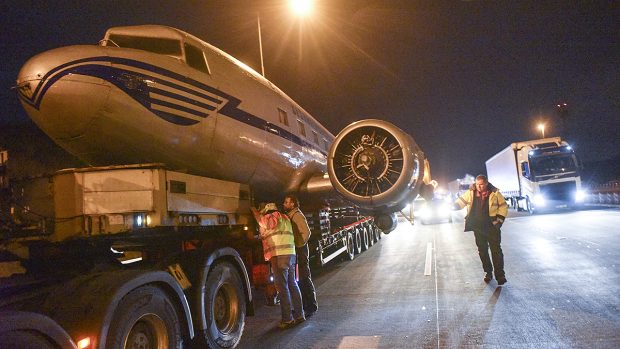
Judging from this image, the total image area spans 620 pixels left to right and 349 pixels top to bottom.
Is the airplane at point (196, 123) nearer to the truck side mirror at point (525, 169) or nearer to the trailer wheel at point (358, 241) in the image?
the trailer wheel at point (358, 241)

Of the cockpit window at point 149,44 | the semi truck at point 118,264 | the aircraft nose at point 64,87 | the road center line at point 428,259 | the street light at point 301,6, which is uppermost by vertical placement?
the street light at point 301,6

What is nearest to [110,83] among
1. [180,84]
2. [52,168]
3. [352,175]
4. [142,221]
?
[180,84]

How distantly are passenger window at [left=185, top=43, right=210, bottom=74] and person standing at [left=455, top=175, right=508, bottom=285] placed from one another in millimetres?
5301

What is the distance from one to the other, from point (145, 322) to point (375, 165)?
4556 millimetres

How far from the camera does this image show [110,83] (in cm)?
466

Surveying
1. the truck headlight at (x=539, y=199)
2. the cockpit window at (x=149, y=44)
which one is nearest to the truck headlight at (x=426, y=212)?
the truck headlight at (x=539, y=199)

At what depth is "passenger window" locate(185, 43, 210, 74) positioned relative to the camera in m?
5.80

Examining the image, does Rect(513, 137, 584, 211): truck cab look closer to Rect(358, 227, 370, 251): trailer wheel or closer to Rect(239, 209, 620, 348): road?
Rect(358, 227, 370, 251): trailer wheel

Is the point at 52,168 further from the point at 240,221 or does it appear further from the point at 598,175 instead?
the point at 598,175

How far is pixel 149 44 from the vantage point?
5.77 m

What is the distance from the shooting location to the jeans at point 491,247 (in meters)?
8.10

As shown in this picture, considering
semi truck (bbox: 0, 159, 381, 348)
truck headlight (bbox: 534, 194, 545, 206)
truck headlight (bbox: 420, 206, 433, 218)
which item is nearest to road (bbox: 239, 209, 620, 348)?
→ semi truck (bbox: 0, 159, 381, 348)

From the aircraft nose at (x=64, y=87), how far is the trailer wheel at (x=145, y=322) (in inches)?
71.3

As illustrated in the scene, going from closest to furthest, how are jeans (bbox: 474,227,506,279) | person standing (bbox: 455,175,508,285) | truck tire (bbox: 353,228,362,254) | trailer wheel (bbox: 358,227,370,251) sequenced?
jeans (bbox: 474,227,506,279), person standing (bbox: 455,175,508,285), truck tire (bbox: 353,228,362,254), trailer wheel (bbox: 358,227,370,251)
